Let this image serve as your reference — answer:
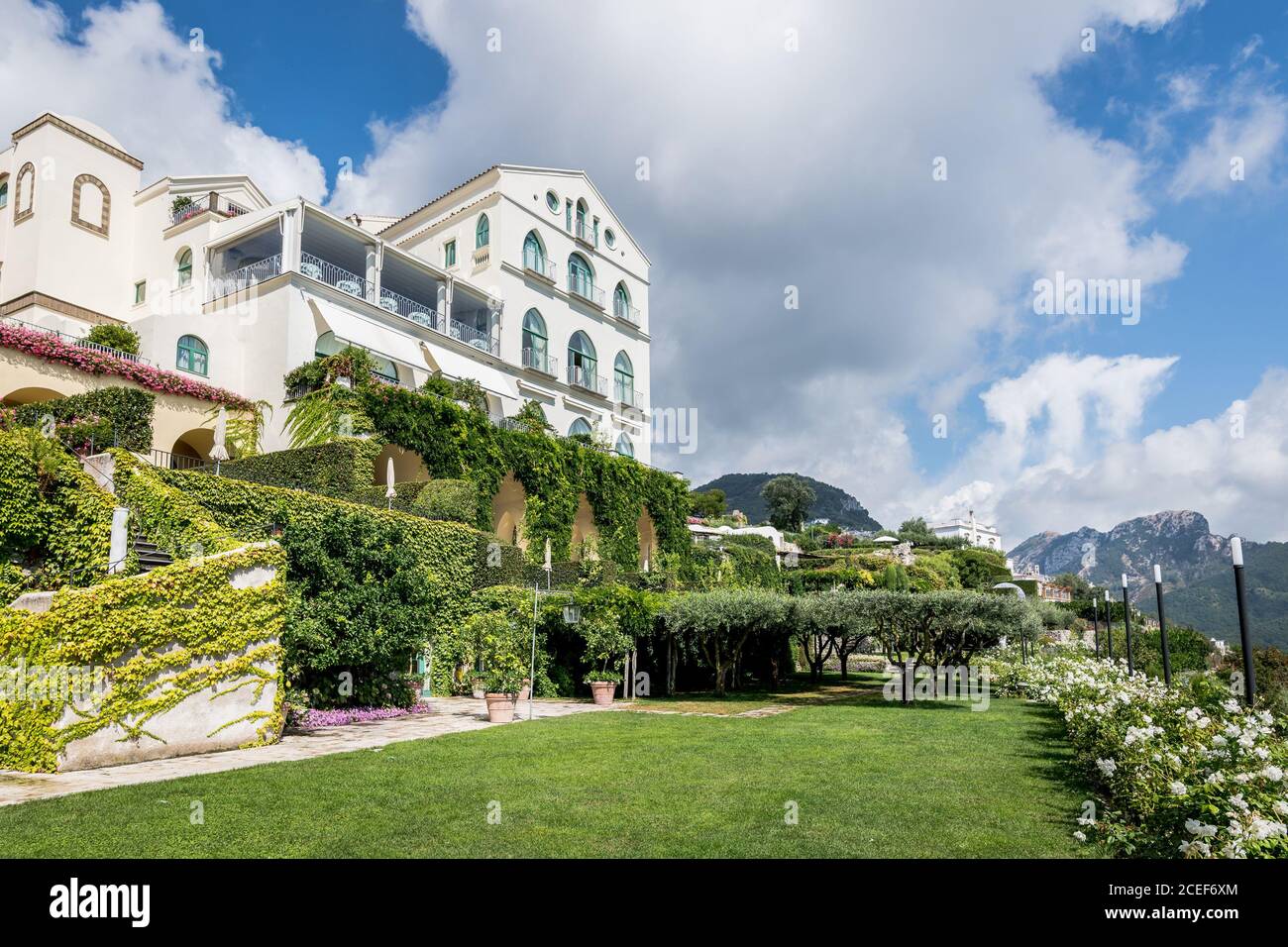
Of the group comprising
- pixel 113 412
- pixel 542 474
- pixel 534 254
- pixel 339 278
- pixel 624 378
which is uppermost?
pixel 534 254

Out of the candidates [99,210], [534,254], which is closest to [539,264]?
[534,254]

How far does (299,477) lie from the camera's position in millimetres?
19391

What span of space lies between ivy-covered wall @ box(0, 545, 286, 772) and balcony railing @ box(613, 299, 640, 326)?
104 ft

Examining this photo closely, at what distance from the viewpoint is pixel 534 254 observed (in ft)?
119

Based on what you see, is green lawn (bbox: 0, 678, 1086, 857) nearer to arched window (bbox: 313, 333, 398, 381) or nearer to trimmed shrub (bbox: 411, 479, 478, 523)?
trimmed shrub (bbox: 411, 479, 478, 523)

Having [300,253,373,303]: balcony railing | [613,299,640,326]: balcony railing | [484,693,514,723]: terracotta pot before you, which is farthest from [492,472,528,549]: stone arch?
[613,299,640,326]: balcony railing

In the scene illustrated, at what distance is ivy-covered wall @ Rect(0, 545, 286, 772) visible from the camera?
8.86 metres

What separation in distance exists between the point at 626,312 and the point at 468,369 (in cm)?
1398

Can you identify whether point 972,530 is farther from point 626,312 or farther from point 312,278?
point 312,278

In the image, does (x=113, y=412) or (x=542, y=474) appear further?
(x=542, y=474)

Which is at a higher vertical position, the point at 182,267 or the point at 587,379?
the point at 182,267

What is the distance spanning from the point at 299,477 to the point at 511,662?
7836mm
